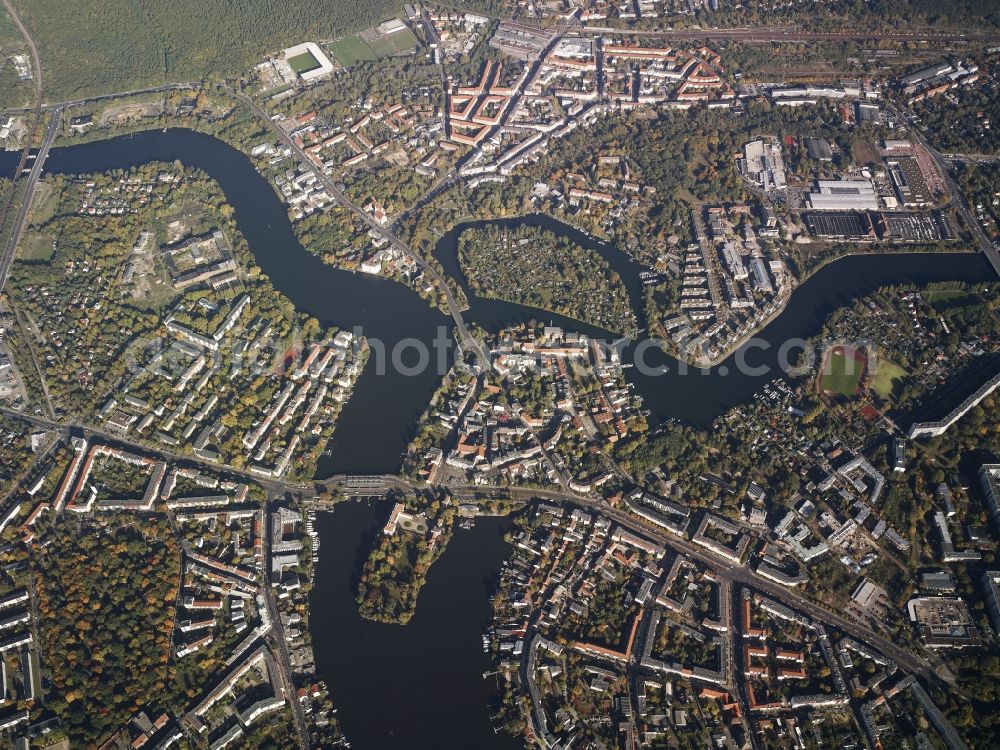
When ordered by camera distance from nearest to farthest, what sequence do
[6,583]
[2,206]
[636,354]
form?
[6,583] → [636,354] → [2,206]

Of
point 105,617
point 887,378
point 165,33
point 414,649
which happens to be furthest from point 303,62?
point 887,378

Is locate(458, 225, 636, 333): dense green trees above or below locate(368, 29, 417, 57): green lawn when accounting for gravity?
below

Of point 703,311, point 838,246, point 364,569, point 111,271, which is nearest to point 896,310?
point 838,246

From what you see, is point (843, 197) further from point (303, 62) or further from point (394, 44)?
point (303, 62)

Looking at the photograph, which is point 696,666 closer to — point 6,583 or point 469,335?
point 469,335

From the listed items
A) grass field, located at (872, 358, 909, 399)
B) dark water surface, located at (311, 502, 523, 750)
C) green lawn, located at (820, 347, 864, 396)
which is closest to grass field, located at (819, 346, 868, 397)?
green lawn, located at (820, 347, 864, 396)

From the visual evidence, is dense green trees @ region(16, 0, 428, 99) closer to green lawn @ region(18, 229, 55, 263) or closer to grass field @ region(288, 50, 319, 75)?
grass field @ region(288, 50, 319, 75)
